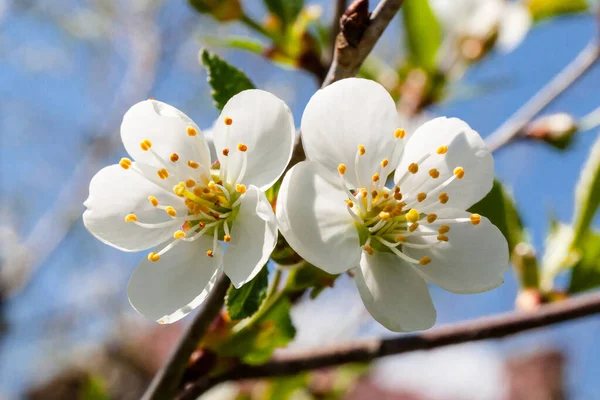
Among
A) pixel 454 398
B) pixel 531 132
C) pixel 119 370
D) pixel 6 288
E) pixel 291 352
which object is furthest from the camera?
pixel 454 398

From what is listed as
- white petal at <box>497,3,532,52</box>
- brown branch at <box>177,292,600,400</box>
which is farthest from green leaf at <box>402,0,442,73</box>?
brown branch at <box>177,292,600,400</box>

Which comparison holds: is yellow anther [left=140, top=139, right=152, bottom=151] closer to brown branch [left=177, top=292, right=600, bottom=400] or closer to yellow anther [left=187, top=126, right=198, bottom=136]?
yellow anther [left=187, top=126, right=198, bottom=136]

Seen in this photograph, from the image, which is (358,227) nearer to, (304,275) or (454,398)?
(304,275)

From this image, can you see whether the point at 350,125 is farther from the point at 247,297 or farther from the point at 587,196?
the point at 587,196

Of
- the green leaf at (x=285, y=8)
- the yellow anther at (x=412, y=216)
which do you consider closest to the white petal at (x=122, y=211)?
the yellow anther at (x=412, y=216)

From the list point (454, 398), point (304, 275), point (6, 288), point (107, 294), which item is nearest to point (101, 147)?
point (6, 288)

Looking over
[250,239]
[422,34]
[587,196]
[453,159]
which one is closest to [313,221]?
[250,239]

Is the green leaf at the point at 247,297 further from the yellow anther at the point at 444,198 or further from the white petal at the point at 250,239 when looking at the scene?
the yellow anther at the point at 444,198
